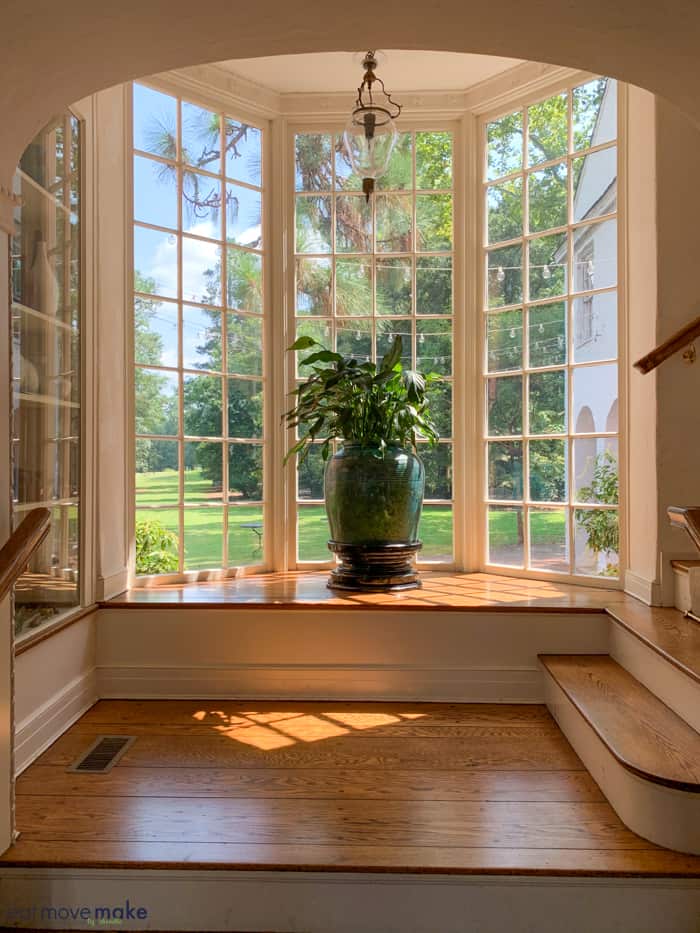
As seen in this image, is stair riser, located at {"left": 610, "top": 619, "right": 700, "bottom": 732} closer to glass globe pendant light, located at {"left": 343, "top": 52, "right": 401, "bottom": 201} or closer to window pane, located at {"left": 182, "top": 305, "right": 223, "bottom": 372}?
glass globe pendant light, located at {"left": 343, "top": 52, "right": 401, "bottom": 201}

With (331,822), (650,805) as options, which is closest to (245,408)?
(331,822)

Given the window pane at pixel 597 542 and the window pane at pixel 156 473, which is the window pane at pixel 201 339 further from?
the window pane at pixel 597 542

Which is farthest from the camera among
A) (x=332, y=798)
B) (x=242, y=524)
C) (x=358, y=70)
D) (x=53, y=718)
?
(x=242, y=524)

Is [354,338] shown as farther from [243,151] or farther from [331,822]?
[331,822]

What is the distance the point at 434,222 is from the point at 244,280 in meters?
1.04

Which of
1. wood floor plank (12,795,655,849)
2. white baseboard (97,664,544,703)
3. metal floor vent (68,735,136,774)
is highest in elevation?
white baseboard (97,664,544,703)

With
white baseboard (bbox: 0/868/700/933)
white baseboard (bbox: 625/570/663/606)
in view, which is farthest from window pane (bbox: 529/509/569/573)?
white baseboard (bbox: 0/868/700/933)

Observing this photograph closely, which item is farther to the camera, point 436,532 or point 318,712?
point 436,532

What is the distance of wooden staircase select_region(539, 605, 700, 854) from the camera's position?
189 cm

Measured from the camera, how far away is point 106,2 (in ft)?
5.31

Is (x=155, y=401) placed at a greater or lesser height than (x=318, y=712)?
greater

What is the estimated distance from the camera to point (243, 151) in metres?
4.00

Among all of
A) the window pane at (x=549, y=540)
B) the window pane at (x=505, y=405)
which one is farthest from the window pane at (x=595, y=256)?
the window pane at (x=549, y=540)

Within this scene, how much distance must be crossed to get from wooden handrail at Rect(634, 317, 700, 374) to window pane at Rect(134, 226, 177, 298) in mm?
2159
